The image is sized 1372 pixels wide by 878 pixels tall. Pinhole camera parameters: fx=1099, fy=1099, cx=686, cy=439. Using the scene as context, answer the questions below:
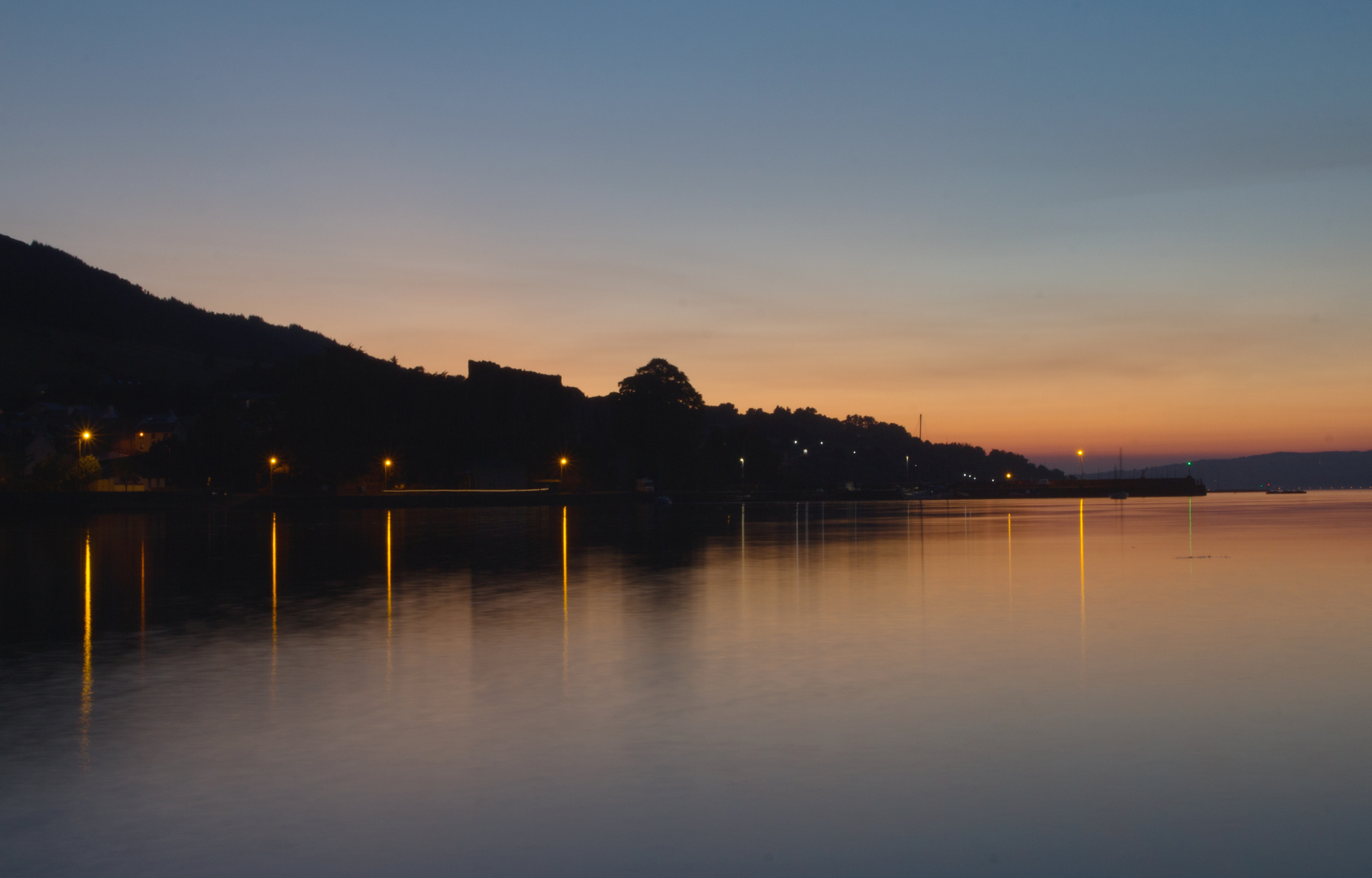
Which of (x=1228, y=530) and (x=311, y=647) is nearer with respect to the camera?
(x=311, y=647)

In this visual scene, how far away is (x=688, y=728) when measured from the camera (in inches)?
352

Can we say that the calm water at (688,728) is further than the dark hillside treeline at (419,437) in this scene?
No

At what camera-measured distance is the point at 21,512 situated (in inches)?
2805

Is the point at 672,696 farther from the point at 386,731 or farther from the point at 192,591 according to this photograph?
the point at 192,591

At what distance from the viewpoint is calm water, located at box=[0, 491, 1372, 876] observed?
6.10 meters

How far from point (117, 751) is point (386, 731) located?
1936mm

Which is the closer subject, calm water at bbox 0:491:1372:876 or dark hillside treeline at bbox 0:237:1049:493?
calm water at bbox 0:491:1372:876

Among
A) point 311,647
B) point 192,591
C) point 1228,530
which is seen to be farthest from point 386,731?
point 1228,530

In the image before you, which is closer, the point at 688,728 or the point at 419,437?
the point at 688,728

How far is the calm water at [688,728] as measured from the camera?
6.10m

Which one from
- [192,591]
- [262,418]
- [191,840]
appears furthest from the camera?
[262,418]

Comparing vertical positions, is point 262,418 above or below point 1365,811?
above

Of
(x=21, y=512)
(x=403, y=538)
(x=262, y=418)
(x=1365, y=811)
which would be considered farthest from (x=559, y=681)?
(x=262, y=418)

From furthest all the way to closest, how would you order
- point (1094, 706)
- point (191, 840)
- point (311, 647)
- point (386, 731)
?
point (311, 647) < point (1094, 706) < point (386, 731) < point (191, 840)
